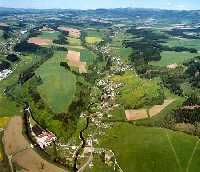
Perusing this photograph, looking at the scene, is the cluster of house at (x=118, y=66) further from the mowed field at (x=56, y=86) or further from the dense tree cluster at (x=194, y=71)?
the dense tree cluster at (x=194, y=71)

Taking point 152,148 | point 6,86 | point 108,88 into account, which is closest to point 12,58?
point 6,86

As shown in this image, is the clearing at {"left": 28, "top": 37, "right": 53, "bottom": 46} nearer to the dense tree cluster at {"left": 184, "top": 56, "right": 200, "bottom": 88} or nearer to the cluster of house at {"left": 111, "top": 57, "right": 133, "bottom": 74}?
the cluster of house at {"left": 111, "top": 57, "right": 133, "bottom": 74}

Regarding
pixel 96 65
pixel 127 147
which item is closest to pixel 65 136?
pixel 127 147

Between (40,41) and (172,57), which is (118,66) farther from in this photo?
(40,41)

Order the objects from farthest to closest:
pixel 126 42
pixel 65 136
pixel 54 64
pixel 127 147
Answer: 1. pixel 126 42
2. pixel 54 64
3. pixel 65 136
4. pixel 127 147

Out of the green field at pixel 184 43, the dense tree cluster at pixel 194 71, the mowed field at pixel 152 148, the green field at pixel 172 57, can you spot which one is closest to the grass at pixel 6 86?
the mowed field at pixel 152 148

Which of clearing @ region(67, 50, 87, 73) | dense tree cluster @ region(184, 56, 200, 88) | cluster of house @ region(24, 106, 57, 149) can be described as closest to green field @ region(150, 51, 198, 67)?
dense tree cluster @ region(184, 56, 200, 88)

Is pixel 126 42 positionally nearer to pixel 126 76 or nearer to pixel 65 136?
pixel 126 76
